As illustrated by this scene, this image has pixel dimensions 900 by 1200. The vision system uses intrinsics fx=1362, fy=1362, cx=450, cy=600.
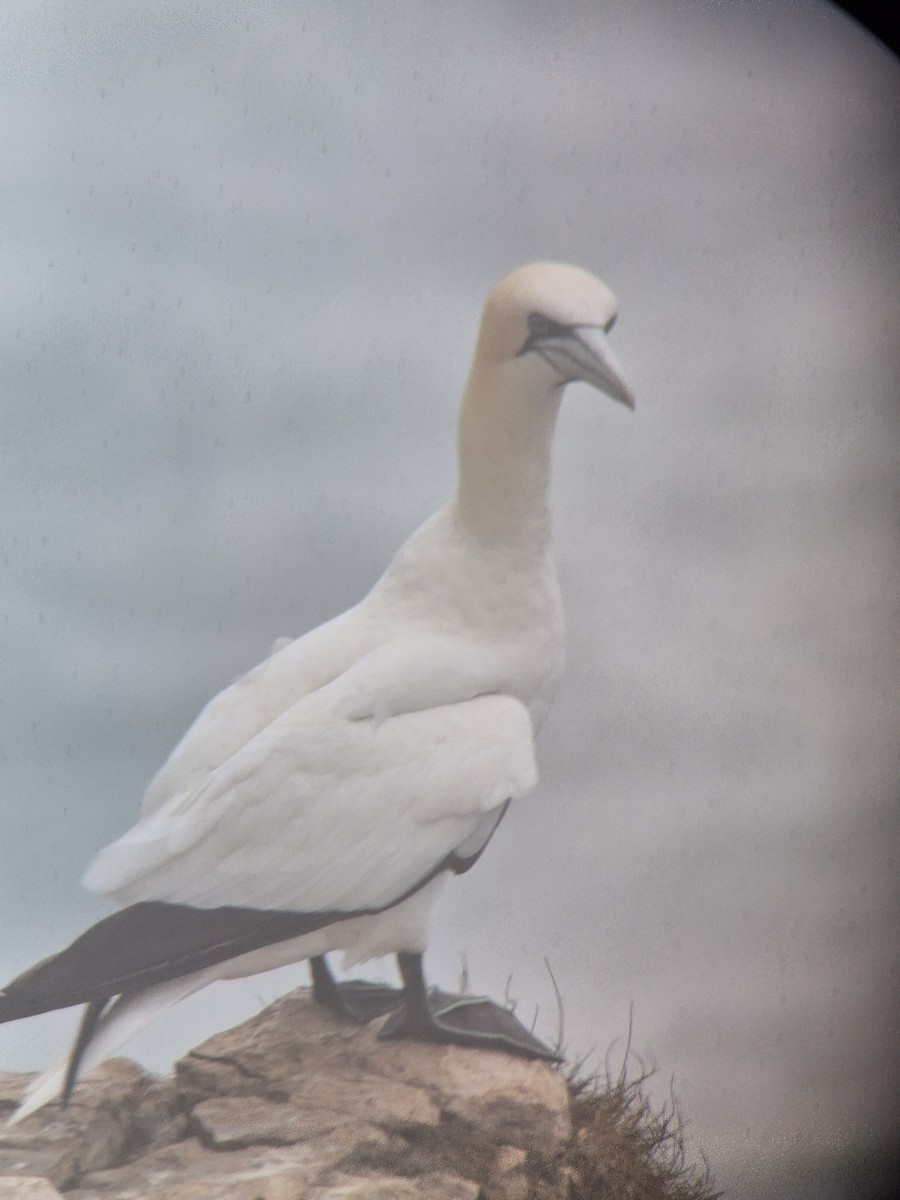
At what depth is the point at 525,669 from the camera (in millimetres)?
2305

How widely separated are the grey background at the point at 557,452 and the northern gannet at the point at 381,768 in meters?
0.08

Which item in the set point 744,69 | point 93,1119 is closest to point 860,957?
point 93,1119

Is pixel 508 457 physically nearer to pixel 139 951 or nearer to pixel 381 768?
pixel 381 768

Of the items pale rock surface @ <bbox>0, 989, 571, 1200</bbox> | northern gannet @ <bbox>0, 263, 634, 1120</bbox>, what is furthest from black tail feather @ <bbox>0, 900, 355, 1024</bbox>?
pale rock surface @ <bbox>0, 989, 571, 1200</bbox>

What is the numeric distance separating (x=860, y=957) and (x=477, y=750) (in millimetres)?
1222

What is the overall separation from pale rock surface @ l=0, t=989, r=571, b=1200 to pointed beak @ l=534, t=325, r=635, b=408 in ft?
3.74

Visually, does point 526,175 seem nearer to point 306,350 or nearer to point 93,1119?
point 306,350

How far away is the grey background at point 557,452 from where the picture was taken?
→ 7.49 ft

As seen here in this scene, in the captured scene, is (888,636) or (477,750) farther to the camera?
(888,636)

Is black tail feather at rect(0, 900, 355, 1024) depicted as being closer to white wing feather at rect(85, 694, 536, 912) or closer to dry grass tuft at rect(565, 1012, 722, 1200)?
white wing feather at rect(85, 694, 536, 912)

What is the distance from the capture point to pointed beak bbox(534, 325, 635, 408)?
232cm

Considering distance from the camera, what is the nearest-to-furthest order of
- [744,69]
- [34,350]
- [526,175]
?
1. [34,350]
2. [526,175]
3. [744,69]

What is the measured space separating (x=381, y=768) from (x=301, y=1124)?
0.58 meters

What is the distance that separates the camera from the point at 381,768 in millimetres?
2152
